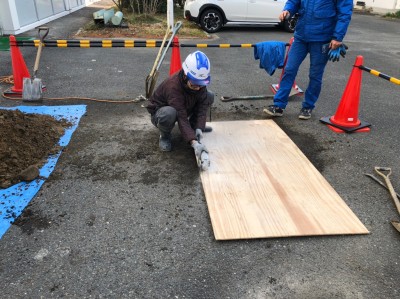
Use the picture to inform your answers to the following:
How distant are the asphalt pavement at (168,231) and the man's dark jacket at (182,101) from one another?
360 millimetres

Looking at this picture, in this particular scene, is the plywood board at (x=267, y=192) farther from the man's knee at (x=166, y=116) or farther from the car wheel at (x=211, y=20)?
the car wheel at (x=211, y=20)

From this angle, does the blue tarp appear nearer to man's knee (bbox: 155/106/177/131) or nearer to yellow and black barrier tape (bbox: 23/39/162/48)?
man's knee (bbox: 155/106/177/131)

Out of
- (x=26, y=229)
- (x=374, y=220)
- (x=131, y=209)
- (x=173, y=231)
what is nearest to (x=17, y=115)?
(x=26, y=229)

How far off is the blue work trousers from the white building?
25.0 feet

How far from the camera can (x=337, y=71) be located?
721 centimetres

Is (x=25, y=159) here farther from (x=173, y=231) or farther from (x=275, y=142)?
(x=275, y=142)

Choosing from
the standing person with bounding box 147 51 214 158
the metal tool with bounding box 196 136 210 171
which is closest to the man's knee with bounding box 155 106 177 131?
the standing person with bounding box 147 51 214 158

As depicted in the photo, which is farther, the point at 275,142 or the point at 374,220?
the point at 275,142

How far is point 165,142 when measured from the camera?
3.76 meters

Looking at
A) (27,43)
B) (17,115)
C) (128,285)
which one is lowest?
(128,285)

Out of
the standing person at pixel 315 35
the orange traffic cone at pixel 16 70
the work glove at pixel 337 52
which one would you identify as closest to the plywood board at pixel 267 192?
the standing person at pixel 315 35

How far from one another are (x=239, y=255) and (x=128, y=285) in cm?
80

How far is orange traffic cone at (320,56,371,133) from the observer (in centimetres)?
429

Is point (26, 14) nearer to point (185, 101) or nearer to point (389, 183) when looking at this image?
point (185, 101)
